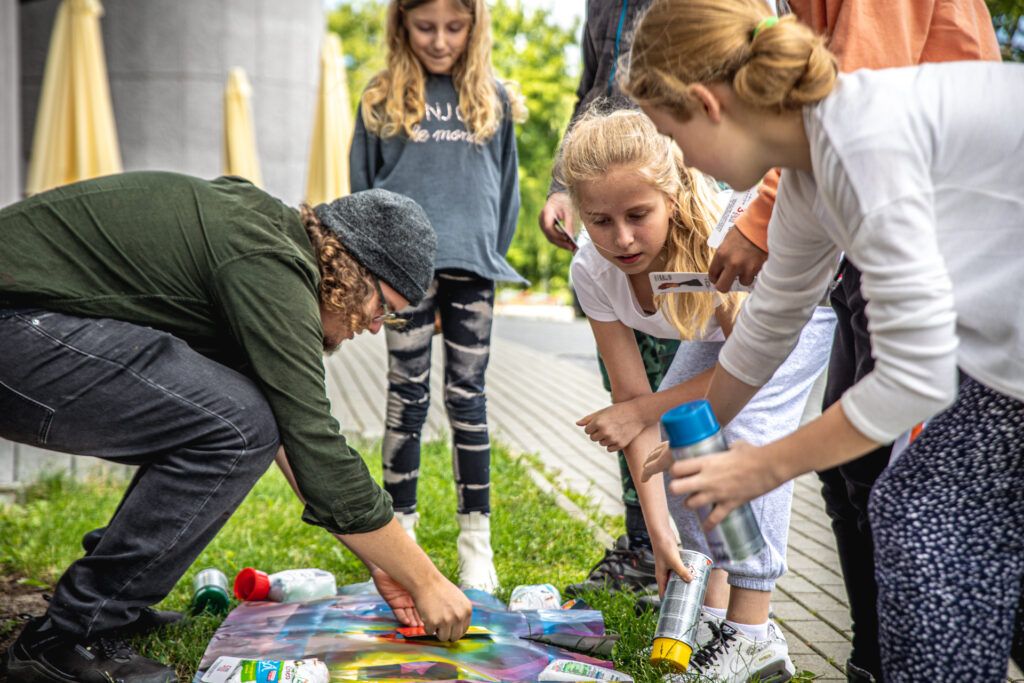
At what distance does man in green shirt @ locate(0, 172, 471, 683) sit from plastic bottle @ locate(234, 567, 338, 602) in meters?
0.55

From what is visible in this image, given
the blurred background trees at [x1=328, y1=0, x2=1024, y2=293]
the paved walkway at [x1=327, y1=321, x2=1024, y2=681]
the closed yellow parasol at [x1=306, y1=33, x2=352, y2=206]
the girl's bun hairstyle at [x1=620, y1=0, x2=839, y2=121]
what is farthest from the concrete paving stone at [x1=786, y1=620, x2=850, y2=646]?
the blurred background trees at [x1=328, y1=0, x2=1024, y2=293]

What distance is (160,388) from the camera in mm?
2238

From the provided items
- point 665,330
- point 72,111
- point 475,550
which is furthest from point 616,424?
point 72,111

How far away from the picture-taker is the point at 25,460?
462cm

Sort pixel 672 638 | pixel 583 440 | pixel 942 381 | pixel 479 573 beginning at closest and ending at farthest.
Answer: pixel 942 381 → pixel 672 638 → pixel 479 573 → pixel 583 440

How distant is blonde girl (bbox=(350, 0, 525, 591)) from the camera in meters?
3.21

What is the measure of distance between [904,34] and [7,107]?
4.57 m

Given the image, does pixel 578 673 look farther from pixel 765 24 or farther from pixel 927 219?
pixel 765 24

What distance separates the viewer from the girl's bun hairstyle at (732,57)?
4.75ft

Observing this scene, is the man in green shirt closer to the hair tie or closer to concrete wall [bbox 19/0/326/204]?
the hair tie

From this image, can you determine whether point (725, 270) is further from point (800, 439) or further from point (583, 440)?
point (583, 440)

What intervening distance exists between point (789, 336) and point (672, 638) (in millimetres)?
838

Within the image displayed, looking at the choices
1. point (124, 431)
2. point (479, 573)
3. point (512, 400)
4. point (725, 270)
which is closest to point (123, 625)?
point (124, 431)

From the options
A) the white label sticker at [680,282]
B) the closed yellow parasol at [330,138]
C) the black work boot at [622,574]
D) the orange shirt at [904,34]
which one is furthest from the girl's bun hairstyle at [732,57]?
the closed yellow parasol at [330,138]
